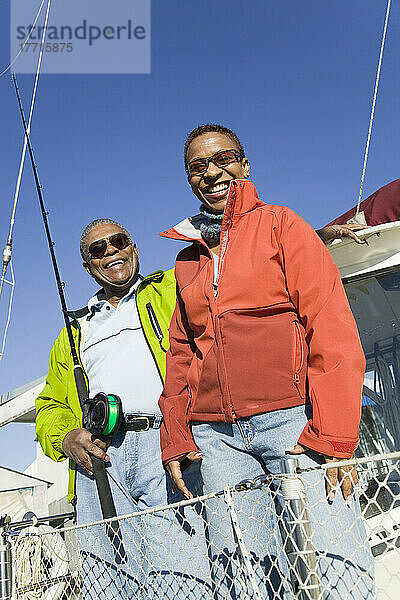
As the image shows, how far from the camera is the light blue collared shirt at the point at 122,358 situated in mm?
2510

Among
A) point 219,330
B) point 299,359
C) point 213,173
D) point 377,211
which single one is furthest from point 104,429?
point 377,211

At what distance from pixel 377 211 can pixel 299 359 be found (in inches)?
74.5

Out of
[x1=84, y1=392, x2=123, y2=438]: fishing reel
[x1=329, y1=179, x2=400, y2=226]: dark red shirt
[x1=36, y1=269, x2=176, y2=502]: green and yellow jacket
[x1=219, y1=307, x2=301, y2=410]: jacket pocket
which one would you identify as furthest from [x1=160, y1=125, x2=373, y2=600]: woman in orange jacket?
[x1=329, y1=179, x2=400, y2=226]: dark red shirt

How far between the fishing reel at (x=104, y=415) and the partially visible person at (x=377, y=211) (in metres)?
1.48

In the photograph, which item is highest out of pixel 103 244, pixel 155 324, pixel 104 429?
pixel 103 244

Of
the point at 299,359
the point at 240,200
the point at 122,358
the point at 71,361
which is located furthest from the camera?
the point at 71,361

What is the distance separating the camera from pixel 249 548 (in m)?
1.90

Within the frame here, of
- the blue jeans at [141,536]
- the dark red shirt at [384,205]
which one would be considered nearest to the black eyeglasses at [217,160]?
the blue jeans at [141,536]

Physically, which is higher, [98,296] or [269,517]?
[98,296]

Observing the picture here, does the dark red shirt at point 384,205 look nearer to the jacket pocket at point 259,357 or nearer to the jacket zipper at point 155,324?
the jacket zipper at point 155,324

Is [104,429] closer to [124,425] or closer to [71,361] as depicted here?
[124,425]

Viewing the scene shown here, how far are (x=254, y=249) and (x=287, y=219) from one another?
152 mm

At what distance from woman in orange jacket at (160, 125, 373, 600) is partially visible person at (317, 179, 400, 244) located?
1109 millimetres

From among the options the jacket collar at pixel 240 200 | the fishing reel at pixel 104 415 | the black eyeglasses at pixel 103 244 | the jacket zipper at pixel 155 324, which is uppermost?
the black eyeglasses at pixel 103 244
